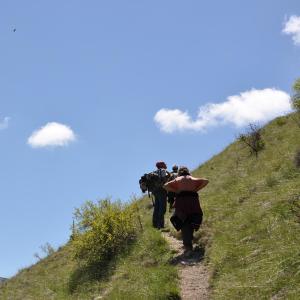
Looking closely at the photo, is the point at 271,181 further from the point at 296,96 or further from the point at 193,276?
the point at 296,96

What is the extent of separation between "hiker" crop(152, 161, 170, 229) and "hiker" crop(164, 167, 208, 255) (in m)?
2.56

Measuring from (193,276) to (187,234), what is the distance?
156 cm

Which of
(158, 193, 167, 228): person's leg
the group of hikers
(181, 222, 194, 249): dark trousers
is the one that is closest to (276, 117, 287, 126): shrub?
(158, 193, 167, 228): person's leg

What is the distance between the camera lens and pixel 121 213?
13078 mm

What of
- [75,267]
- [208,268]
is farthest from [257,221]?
[75,267]

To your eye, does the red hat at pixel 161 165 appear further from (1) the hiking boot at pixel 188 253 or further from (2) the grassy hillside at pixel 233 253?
(1) the hiking boot at pixel 188 253

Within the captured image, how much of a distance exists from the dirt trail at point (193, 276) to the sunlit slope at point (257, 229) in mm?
235

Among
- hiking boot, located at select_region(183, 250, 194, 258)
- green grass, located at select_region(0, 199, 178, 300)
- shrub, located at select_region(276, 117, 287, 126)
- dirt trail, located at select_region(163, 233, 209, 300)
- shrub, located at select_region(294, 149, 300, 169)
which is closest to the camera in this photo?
dirt trail, located at select_region(163, 233, 209, 300)

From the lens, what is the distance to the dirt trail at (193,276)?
28.6 ft

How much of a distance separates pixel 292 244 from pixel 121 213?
576 centimetres

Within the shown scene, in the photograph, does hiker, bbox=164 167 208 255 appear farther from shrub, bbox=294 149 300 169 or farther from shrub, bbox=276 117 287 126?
shrub, bbox=276 117 287 126

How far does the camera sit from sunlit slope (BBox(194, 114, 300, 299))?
24.5 feet

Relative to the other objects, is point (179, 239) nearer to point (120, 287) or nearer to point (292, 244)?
point (120, 287)

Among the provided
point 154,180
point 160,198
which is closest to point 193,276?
point 160,198
